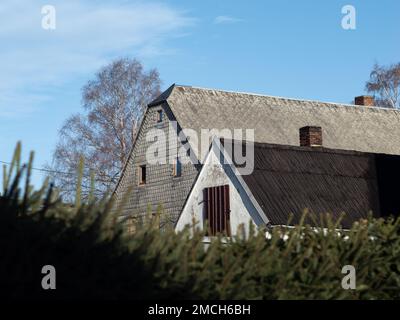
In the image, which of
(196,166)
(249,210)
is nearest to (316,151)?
(249,210)

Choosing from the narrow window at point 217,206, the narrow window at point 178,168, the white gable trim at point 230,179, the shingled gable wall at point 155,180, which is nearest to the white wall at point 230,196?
the white gable trim at point 230,179

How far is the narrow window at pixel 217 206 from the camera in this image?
26312 millimetres

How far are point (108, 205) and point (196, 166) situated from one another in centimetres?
2804

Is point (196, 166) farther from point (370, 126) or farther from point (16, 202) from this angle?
point (16, 202)

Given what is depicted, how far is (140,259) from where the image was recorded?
6906 millimetres

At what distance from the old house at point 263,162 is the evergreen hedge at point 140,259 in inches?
401

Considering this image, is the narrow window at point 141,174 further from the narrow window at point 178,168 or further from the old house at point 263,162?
the narrow window at point 178,168

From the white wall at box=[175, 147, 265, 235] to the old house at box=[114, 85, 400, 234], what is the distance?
33mm

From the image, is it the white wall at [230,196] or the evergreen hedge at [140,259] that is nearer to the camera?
the evergreen hedge at [140,259]

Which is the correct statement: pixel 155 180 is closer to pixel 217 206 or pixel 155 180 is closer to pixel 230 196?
pixel 217 206

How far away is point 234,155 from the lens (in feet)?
86.2

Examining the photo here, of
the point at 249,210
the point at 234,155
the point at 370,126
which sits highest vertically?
the point at 370,126

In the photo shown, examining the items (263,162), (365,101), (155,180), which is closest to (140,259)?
(263,162)

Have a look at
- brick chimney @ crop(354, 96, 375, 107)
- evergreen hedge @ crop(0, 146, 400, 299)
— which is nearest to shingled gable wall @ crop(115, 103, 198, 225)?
brick chimney @ crop(354, 96, 375, 107)
